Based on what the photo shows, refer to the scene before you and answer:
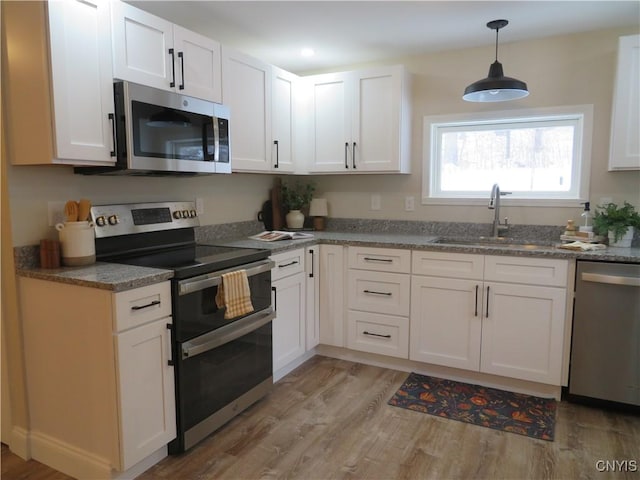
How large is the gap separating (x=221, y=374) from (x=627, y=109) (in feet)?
9.01

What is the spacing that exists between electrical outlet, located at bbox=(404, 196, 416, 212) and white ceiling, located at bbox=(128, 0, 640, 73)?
3.60 ft

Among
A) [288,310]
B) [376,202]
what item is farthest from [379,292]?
[376,202]

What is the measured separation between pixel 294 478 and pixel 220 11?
2477 mm

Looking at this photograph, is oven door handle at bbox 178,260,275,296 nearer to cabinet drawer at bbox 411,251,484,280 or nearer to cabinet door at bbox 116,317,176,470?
cabinet door at bbox 116,317,176,470

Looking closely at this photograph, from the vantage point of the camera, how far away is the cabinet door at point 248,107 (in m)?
2.79

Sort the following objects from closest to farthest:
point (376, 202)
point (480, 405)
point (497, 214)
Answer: point (480, 405) → point (497, 214) → point (376, 202)

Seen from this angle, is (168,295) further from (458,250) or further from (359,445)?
(458,250)

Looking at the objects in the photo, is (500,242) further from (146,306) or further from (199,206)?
(146,306)

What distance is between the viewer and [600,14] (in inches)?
103

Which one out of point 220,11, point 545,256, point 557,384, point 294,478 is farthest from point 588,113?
point 294,478

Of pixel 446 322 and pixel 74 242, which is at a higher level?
pixel 74 242

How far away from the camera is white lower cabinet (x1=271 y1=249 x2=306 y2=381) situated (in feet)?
9.20

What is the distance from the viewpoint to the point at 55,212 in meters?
2.16

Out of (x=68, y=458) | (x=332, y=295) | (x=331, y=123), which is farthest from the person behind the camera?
(x=331, y=123)
